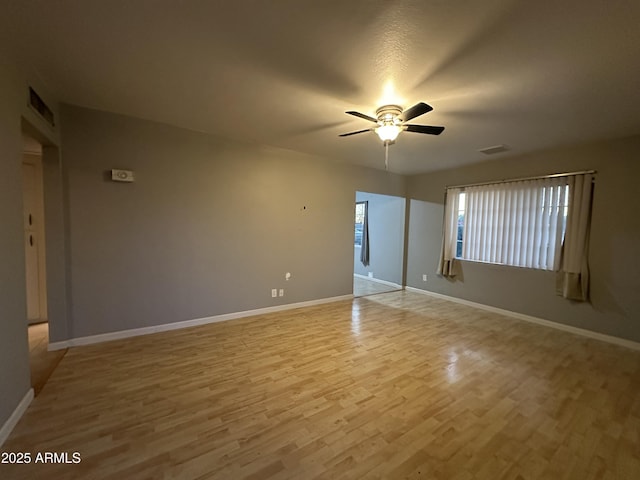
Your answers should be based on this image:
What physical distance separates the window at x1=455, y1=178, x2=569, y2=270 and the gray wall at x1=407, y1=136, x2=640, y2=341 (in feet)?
0.56

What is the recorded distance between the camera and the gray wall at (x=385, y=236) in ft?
20.6

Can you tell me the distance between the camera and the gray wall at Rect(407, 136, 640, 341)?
11.0 ft

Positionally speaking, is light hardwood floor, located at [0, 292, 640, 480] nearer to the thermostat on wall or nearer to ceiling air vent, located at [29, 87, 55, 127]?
the thermostat on wall

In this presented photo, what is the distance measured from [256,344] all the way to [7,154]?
2.58m

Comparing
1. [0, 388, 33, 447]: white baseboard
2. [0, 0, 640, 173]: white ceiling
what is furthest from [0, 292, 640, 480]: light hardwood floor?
[0, 0, 640, 173]: white ceiling

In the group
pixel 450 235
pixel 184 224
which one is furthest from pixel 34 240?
pixel 450 235

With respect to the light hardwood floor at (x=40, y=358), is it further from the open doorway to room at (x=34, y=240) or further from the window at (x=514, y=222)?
the window at (x=514, y=222)

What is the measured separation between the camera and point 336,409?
2.03m

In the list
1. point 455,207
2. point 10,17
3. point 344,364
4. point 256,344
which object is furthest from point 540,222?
point 10,17

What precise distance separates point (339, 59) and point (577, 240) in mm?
4021

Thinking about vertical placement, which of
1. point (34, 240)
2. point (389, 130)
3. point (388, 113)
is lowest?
point (34, 240)

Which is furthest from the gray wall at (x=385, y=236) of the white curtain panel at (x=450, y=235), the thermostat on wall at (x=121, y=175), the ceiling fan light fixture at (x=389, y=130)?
the thermostat on wall at (x=121, y=175)

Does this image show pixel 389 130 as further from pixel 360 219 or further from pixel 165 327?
pixel 360 219

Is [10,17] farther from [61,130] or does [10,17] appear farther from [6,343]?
[6,343]
